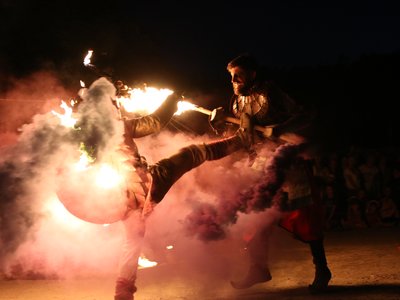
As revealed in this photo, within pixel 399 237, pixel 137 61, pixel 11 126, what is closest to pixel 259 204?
pixel 399 237

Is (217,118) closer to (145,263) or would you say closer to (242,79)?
(242,79)

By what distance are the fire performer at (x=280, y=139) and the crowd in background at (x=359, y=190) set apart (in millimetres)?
5273

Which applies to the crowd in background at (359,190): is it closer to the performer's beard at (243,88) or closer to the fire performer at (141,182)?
the performer's beard at (243,88)

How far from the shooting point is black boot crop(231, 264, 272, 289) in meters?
5.50

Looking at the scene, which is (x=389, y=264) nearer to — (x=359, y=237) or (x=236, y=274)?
(x=236, y=274)

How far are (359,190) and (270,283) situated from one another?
5.71 metres

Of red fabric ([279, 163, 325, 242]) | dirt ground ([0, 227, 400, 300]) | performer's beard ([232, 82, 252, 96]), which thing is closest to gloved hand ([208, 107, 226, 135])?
performer's beard ([232, 82, 252, 96])

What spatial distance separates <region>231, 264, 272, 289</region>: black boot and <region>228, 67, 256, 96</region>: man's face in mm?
1898

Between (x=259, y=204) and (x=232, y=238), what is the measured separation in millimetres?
936

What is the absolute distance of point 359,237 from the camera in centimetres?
893

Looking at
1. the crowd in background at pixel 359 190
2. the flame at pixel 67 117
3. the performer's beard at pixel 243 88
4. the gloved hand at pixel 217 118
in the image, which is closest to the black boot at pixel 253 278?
the gloved hand at pixel 217 118

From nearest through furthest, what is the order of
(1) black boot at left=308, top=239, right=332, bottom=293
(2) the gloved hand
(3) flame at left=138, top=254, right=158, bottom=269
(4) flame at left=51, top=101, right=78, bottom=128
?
(4) flame at left=51, top=101, right=78, bottom=128, (1) black boot at left=308, top=239, right=332, bottom=293, (2) the gloved hand, (3) flame at left=138, top=254, right=158, bottom=269

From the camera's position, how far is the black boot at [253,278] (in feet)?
18.1

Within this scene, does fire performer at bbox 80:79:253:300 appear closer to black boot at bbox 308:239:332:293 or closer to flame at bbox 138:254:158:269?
black boot at bbox 308:239:332:293
